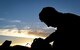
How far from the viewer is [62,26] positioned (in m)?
6.08

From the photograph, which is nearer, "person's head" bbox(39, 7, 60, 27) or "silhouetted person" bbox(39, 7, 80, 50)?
"silhouetted person" bbox(39, 7, 80, 50)

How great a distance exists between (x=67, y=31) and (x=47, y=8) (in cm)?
136

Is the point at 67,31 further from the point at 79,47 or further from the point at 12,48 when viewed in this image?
the point at 12,48

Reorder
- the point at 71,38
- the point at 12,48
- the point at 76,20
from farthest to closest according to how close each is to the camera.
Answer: the point at 76,20 → the point at 71,38 → the point at 12,48

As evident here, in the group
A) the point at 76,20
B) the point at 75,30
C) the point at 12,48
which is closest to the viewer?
the point at 12,48

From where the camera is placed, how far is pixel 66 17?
245 inches

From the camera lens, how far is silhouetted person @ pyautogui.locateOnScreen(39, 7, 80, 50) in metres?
4.90

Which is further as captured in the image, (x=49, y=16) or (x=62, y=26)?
(x=49, y=16)

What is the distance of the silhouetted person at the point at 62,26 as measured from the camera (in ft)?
16.1

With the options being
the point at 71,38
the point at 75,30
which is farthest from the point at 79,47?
the point at 75,30

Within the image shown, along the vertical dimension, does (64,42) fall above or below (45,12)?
below

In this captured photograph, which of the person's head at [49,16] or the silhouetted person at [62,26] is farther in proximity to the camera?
the person's head at [49,16]

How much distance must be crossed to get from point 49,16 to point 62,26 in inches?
26.9

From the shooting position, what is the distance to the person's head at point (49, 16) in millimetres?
6190
